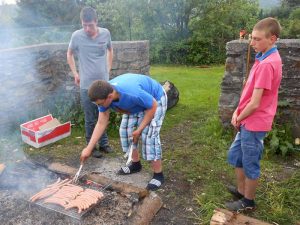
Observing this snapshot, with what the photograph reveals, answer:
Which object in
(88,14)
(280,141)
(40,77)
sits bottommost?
(280,141)

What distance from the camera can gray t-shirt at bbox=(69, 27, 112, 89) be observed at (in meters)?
4.95

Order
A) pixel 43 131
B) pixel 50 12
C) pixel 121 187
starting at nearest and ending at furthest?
pixel 121 187 → pixel 43 131 → pixel 50 12

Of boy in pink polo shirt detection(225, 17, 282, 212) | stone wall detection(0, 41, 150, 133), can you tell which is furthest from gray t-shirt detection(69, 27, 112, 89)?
boy in pink polo shirt detection(225, 17, 282, 212)

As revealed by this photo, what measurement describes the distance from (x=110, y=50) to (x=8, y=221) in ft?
9.74

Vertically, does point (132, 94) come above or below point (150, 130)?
above

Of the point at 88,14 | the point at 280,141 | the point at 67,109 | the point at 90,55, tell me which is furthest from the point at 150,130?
the point at 67,109

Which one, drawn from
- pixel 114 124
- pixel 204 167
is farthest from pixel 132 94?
pixel 114 124

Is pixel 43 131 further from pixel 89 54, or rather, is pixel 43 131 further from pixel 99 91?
pixel 99 91

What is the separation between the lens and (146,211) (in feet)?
11.5

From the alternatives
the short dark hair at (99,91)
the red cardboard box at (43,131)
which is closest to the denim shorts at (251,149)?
the short dark hair at (99,91)

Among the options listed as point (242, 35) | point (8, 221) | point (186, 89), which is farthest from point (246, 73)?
point (186, 89)

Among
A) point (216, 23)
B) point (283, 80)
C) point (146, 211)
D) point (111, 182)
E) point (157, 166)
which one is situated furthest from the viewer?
point (216, 23)

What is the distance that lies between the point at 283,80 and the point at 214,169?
68.7 inches

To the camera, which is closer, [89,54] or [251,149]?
[251,149]
